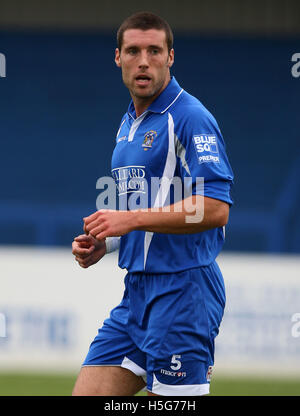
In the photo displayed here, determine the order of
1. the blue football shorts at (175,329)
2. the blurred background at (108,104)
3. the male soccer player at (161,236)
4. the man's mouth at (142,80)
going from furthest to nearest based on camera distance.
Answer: the blurred background at (108,104) → the man's mouth at (142,80) → the blue football shorts at (175,329) → the male soccer player at (161,236)

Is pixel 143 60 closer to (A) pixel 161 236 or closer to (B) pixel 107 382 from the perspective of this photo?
(A) pixel 161 236

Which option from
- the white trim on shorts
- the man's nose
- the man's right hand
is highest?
the man's nose

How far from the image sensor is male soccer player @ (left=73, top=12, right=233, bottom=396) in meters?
3.44

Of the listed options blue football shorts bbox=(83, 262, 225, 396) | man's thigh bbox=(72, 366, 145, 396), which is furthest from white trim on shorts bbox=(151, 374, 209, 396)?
man's thigh bbox=(72, 366, 145, 396)

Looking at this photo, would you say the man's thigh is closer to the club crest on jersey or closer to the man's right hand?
the man's right hand

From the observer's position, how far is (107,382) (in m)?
3.72

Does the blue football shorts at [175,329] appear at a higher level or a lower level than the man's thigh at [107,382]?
higher

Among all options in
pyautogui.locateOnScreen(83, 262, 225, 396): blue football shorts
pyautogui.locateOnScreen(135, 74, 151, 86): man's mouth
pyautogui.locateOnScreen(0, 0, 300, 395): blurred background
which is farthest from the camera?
pyautogui.locateOnScreen(0, 0, 300, 395): blurred background

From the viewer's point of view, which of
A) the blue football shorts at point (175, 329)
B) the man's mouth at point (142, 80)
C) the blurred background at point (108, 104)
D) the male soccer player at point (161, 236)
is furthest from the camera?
the blurred background at point (108, 104)

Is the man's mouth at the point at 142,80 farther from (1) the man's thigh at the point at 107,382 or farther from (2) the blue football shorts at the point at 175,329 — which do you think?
(1) the man's thigh at the point at 107,382

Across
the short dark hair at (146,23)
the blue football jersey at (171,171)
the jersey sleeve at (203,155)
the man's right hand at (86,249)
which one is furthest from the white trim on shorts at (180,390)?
the short dark hair at (146,23)

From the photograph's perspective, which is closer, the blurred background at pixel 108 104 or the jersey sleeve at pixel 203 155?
the jersey sleeve at pixel 203 155

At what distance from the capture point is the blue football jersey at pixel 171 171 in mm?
3463

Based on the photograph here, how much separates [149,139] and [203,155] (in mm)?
329
